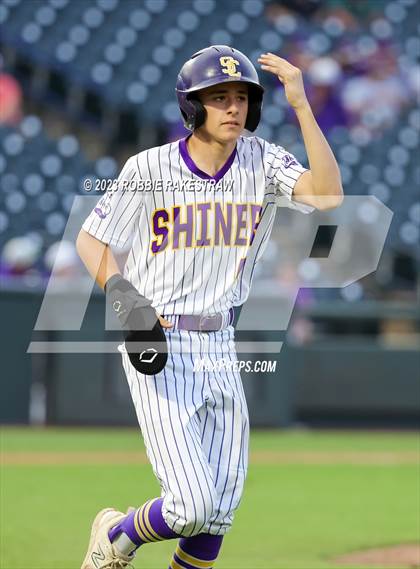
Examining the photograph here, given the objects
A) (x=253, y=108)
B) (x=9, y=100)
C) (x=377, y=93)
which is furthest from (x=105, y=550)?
(x=377, y=93)

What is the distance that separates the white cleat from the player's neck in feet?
4.32

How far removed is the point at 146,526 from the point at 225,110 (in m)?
1.46

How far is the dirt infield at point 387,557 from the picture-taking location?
Result: 5191 mm

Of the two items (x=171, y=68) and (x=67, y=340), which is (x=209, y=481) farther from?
(x=171, y=68)

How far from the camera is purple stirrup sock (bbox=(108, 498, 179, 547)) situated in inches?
145

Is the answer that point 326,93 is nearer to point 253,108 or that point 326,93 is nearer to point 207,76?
point 253,108

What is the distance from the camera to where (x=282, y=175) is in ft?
12.8

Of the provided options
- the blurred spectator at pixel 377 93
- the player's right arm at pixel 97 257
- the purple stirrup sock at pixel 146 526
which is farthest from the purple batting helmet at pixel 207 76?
the blurred spectator at pixel 377 93

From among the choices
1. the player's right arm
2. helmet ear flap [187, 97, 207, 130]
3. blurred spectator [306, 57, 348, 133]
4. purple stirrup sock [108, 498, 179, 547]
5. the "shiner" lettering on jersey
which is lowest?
purple stirrup sock [108, 498, 179, 547]

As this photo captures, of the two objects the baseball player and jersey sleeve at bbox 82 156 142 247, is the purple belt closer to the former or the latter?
the baseball player

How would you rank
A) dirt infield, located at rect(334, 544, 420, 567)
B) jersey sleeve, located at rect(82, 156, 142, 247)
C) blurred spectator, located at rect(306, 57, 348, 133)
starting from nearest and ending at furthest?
jersey sleeve, located at rect(82, 156, 142, 247) < dirt infield, located at rect(334, 544, 420, 567) < blurred spectator, located at rect(306, 57, 348, 133)

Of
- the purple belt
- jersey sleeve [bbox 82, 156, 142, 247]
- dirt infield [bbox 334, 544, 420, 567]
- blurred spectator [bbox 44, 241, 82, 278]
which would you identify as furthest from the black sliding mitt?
blurred spectator [bbox 44, 241, 82, 278]

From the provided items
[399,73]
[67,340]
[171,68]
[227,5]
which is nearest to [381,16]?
[399,73]

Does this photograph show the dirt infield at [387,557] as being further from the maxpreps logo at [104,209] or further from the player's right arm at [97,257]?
the maxpreps logo at [104,209]
